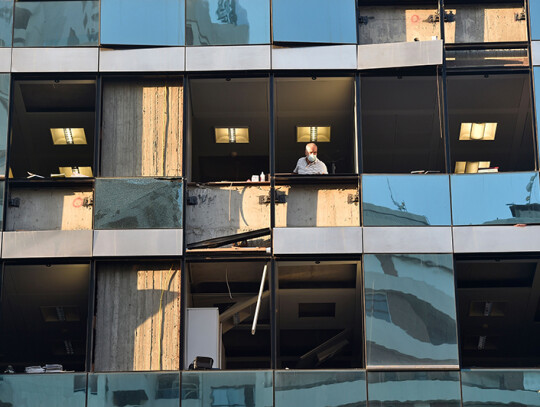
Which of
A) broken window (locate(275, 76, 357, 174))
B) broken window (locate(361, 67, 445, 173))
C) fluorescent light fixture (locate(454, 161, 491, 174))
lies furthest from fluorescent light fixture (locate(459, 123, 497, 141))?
broken window (locate(275, 76, 357, 174))

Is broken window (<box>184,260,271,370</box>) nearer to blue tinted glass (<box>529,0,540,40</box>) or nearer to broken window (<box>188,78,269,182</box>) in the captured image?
broken window (<box>188,78,269,182</box>)

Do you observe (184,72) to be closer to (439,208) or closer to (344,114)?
(344,114)

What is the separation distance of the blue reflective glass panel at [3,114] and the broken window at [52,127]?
225 millimetres

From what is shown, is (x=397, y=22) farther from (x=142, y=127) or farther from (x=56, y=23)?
(x=56, y=23)

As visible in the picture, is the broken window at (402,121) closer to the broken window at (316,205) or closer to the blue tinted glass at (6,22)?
the broken window at (316,205)

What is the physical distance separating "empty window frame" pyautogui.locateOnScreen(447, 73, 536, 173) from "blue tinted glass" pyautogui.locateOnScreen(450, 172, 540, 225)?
47cm

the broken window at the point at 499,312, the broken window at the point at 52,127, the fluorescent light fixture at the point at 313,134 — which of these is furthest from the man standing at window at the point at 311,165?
the broken window at the point at 52,127

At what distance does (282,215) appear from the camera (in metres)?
20.9

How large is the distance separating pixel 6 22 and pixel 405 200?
9.60 metres

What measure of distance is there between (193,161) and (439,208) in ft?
21.5

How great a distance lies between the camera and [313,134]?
2497 cm

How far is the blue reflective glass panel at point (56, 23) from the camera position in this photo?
21672 millimetres

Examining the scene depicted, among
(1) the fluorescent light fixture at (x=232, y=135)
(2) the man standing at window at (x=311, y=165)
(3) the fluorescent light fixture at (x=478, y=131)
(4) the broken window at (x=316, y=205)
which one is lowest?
(4) the broken window at (x=316, y=205)

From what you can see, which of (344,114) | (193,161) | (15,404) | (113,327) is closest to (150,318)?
(113,327)
